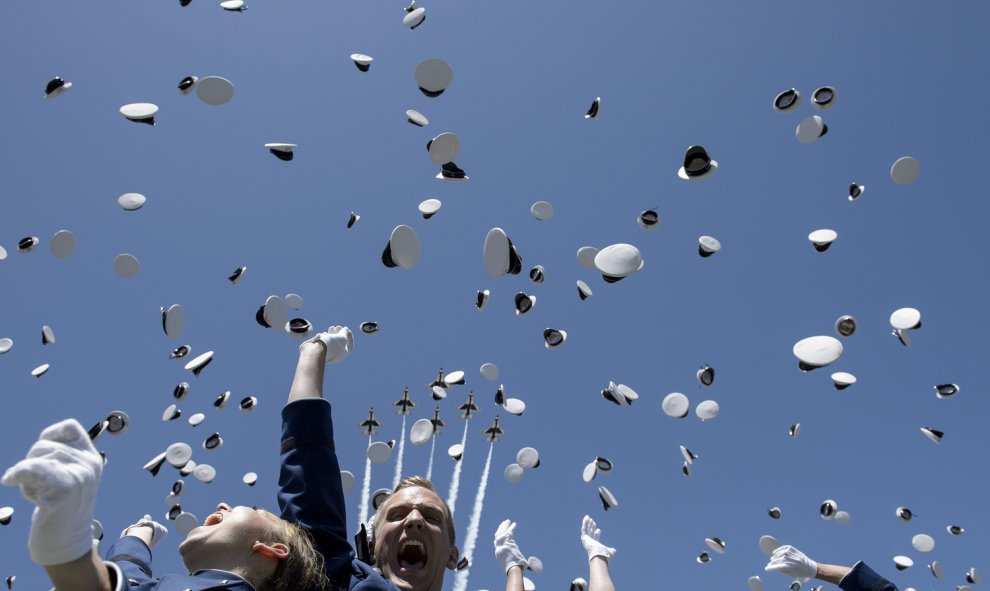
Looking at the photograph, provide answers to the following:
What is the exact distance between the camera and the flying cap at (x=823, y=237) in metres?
14.0

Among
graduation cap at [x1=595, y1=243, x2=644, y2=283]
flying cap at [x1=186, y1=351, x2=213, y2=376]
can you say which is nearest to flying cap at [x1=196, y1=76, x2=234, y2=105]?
flying cap at [x1=186, y1=351, x2=213, y2=376]

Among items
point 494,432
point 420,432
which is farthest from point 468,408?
point 420,432

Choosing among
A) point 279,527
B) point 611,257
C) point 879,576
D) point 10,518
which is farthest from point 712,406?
point 10,518

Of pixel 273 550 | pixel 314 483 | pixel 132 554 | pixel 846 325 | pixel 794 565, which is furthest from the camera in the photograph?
pixel 846 325

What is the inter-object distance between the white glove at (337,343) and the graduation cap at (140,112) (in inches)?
335

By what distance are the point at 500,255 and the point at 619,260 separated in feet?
8.39

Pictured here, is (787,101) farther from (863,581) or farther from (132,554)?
(132,554)

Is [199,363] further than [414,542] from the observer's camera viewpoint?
Yes

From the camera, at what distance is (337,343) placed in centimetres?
642

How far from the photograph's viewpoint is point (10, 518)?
17.9m

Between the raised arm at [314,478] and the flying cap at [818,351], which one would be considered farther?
the flying cap at [818,351]

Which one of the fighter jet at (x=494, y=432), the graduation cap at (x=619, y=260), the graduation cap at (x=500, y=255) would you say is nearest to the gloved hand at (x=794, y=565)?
the graduation cap at (x=619, y=260)

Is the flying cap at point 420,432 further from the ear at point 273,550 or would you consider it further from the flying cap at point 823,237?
the ear at point 273,550

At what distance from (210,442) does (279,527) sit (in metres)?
12.7
